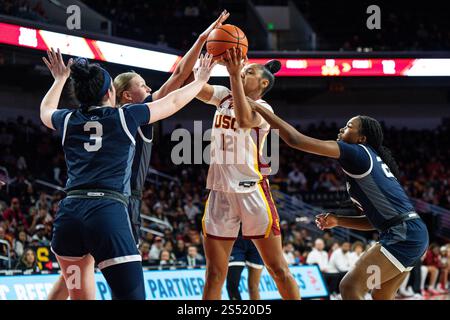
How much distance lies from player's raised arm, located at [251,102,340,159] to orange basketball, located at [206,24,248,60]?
2.01 ft

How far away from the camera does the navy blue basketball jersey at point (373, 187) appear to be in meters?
5.11

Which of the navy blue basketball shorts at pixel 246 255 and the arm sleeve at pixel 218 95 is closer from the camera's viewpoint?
the arm sleeve at pixel 218 95

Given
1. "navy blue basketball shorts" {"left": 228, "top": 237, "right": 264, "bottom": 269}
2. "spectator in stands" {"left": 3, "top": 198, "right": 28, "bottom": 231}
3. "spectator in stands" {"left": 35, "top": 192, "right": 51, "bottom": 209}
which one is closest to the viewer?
"navy blue basketball shorts" {"left": 228, "top": 237, "right": 264, "bottom": 269}

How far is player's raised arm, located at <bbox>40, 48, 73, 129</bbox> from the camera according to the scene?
4.53 metres

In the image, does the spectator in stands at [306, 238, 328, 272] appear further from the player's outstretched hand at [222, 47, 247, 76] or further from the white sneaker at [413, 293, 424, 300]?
the player's outstretched hand at [222, 47, 247, 76]

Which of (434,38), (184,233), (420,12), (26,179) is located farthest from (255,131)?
(420,12)

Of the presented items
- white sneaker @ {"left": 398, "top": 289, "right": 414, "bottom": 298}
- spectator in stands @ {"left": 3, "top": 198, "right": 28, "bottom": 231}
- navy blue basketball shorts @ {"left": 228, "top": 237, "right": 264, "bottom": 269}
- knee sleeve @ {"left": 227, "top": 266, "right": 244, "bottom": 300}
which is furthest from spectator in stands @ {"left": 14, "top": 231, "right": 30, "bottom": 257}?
white sneaker @ {"left": 398, "top": 289, "right": 414, "bottom": 298}

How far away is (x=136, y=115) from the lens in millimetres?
4219

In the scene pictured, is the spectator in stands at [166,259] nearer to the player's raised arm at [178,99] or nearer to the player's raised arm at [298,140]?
the player's raised arm at [298,140]

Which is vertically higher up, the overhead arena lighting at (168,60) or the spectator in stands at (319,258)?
the overhead arena lighting at (168,60)

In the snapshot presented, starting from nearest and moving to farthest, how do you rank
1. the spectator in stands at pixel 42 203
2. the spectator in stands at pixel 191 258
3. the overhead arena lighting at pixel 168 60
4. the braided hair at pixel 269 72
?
the braided hair at pixel 269 72
the spectator in stands at pixel 191 258
the spectator in stands at pixel 42 203
the overhead arena lighting at pixel 168 60

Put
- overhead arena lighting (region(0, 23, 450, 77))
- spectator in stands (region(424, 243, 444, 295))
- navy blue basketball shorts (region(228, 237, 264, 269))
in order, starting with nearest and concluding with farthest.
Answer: navy blue basketball shorts (region(228, 237, 264, 269))
overhead arena lighting (region(0, 23, 450, 77))
spectator in stands (region(424, 243, 444, 295))

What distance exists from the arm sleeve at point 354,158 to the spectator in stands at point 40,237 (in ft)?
22.7

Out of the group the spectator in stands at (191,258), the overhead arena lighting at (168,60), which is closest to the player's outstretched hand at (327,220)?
the spectator in stands at (191,258)
